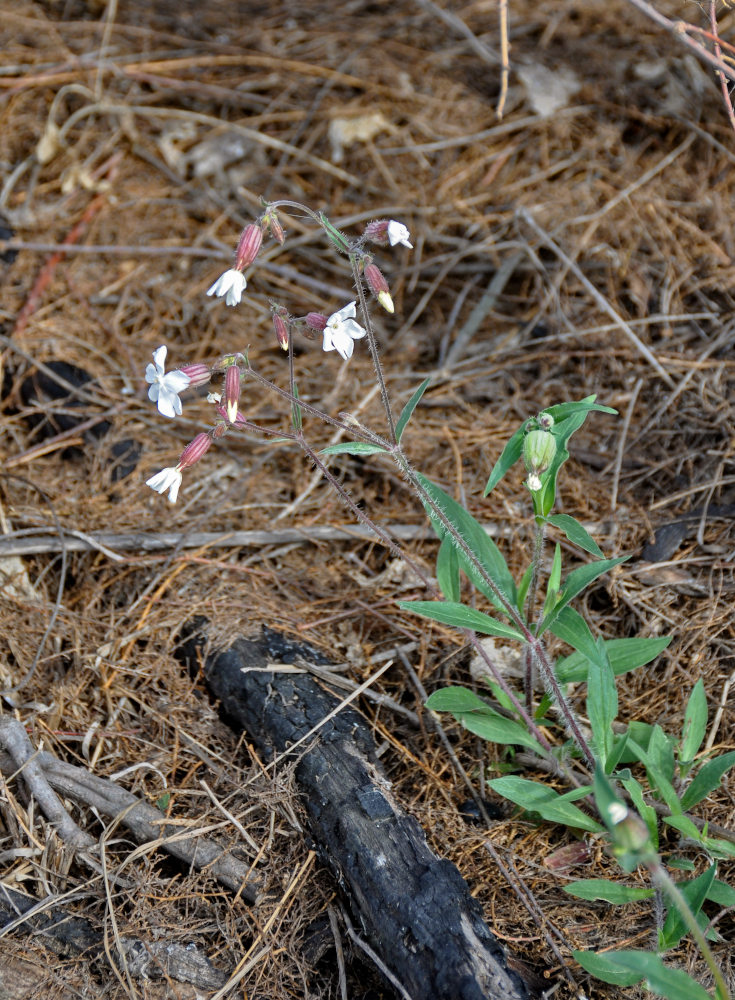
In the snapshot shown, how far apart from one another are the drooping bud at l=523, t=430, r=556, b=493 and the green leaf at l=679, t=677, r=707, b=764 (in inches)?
29.4

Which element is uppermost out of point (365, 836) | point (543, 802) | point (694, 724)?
point (694, 724)

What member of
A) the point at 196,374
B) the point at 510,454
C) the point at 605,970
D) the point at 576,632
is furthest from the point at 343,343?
the point at 605,970

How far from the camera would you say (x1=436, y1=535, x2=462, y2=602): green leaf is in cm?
244

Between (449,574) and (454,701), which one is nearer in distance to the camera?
(454,701)

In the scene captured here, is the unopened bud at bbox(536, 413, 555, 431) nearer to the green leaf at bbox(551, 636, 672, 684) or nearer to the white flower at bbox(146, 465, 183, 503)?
the green leaf at bbox(551, 636, 672, 684)

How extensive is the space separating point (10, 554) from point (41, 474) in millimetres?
507

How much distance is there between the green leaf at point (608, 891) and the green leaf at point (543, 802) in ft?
0.45

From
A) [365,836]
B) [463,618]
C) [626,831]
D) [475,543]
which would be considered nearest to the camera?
[626,831]

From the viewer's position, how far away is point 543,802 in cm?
207

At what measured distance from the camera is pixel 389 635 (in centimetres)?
273

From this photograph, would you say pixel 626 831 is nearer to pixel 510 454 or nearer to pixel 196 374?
pixel 510 454

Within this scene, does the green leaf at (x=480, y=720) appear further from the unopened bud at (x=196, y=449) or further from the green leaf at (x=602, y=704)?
the unopened bud at (x=196, y=449)

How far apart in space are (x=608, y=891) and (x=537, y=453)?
41.9 inches

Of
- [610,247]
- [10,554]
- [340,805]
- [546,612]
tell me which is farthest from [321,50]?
[340,805]
